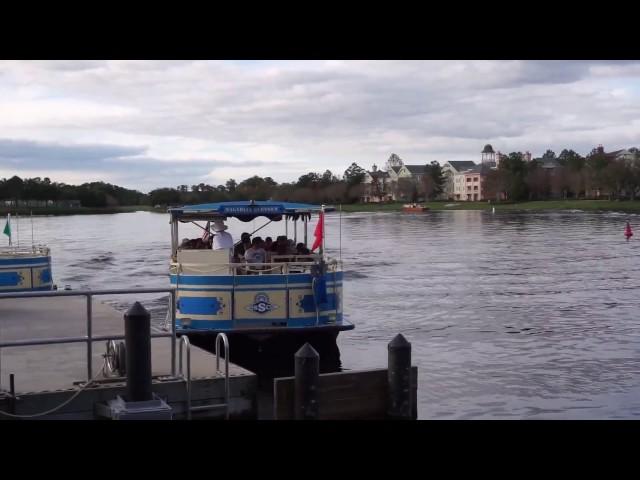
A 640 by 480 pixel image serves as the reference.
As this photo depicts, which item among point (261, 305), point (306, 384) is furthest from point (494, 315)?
point (306, 384)

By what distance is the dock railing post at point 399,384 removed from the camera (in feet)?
37.5

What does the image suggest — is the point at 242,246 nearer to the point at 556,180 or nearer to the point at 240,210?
the point at 240,210

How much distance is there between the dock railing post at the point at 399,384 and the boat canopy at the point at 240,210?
785 cm

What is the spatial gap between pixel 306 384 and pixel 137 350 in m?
2.19

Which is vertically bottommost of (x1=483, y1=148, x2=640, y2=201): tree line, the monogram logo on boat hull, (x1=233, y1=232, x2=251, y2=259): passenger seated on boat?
the monogram logo on boat hull

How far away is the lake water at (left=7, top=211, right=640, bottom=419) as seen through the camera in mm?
16938

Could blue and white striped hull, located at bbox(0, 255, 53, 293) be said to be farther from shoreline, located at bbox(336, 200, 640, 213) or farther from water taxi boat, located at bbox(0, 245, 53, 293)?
shoreline, located at bbox(336, 200, 640, 213)

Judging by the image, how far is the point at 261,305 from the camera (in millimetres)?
17922

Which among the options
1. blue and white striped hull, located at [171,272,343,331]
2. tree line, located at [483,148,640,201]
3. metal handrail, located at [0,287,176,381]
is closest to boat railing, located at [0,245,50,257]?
blue and white striped hull, located at [171,272,343,331]

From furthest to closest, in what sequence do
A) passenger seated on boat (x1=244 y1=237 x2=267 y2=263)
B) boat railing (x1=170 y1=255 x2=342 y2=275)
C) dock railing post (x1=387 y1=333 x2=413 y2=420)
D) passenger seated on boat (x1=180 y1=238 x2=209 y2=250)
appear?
passenger seated on boat (x1=180 y1=238 x2=209 y2=250) → passenger seated on boat (x1=244 y1=237 x2=267 y2=263) → boat railing (x1=170 y1=255 x2=342 y2=275) → dock railing post (x1=387 y1=333 x2=413 y2=420)

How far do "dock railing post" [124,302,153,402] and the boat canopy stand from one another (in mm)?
8617
